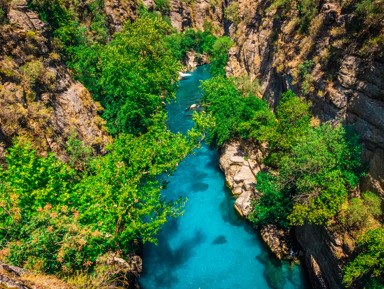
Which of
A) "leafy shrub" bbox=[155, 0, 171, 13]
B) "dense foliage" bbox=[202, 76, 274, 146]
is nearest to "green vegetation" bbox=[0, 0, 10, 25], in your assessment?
"dense foliage" bbox=[202, 76, 274, 146]

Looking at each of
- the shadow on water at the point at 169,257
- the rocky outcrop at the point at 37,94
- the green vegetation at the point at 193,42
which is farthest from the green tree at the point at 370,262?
the green vegetation at the point at 193,42

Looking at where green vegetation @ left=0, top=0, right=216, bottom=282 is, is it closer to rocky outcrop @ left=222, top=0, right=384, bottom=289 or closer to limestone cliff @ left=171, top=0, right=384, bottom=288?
limestone cliff @ left=171, top=0, right=384, bottom=288

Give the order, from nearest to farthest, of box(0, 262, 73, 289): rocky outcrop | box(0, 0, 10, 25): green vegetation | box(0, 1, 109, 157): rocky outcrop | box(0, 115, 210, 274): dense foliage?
box(0, 262, 73, 289): rocky outcrop < box(0, 115, 210, 274): dense foliage < box(0, 1, 109, 157): rocky outcrop < box(0, 0, 10, 25): green vegetation

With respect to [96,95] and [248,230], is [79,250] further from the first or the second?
[96,95]

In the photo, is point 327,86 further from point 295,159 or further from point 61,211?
point 61,211

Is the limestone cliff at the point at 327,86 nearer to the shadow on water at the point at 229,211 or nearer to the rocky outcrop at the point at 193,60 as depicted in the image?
the shadow on water at the point at 229,211

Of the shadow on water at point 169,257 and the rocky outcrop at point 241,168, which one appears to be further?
the rocky outcrop at point 241,168
